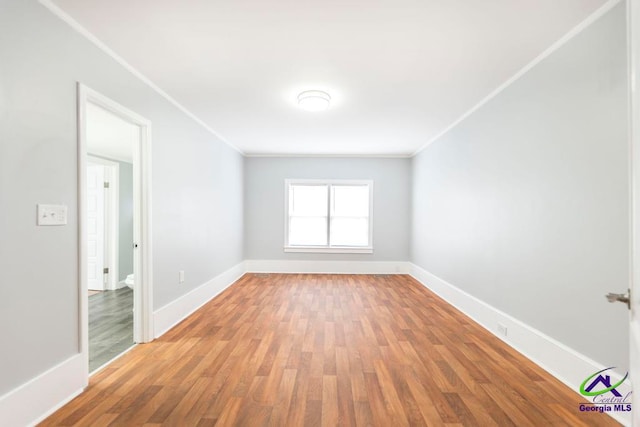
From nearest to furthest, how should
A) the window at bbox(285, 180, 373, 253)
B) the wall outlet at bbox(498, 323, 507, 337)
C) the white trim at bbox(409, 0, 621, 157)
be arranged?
1. the white trim at bbox(409, 0, 621, 157)
2. the wall outlet at bbox(498, 323, 507, 337)
3. the window at bbox(285, 180, 373, 253)

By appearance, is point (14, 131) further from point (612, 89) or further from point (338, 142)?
point (338, 142)

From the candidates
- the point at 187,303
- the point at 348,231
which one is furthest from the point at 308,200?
the point at 187,303

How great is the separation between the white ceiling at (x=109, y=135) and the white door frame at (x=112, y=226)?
0.91 feet

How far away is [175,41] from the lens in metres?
2.30

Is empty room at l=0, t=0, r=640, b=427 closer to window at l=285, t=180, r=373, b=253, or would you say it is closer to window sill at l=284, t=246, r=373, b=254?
window sill at l=284, t=246, r=373, b=254

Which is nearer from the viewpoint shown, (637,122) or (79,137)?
(637,122)

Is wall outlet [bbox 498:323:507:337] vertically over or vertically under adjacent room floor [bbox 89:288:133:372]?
over

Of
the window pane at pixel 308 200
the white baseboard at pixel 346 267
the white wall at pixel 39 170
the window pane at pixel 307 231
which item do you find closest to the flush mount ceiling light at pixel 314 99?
the white wall at pixel 39 170

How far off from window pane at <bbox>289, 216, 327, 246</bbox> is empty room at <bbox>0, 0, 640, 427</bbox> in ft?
7.66

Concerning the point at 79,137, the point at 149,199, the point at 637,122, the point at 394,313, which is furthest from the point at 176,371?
the point at 637,122

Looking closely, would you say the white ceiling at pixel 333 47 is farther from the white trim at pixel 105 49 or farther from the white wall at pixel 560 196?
the white wall at pixel 560 196

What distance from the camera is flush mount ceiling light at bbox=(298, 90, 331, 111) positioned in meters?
3.14

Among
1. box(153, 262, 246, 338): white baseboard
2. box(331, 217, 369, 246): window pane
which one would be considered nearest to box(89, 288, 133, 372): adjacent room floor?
box(153, 262, 246, 338): white baseboard

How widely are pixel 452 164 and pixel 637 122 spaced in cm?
345
